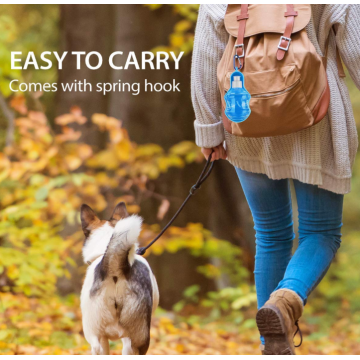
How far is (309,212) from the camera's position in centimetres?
166

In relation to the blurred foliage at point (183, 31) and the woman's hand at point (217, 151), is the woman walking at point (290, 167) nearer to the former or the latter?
the woman's hand at point (217, 151)

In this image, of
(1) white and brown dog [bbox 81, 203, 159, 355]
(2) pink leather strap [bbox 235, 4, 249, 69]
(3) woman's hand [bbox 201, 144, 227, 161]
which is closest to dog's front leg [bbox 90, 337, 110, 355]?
(1) white and brown dog [bbox 81, 203, 159, 355]

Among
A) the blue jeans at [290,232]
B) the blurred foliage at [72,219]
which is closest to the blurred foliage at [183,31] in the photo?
the blurred foliage at [72,219]

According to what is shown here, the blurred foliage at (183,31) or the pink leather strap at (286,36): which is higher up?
the blurred foliage at (183,31)

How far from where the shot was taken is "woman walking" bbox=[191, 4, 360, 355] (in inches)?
59.6

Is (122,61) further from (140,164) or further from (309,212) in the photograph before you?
(309,212)

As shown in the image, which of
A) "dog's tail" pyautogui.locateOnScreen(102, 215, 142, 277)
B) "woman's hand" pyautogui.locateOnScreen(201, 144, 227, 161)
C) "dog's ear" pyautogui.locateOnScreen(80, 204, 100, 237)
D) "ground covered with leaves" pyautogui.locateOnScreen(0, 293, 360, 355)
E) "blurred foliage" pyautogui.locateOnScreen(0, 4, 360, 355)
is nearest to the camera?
"dog's tail" pyautogui.locateOnScreen(102, 215, 142, 277)

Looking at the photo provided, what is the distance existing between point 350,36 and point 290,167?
1.66ft

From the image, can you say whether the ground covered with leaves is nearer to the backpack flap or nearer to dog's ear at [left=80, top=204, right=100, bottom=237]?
dog's ear at [left=80, top=204, right=100, bottom=237]

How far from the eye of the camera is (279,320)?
56.1 inches

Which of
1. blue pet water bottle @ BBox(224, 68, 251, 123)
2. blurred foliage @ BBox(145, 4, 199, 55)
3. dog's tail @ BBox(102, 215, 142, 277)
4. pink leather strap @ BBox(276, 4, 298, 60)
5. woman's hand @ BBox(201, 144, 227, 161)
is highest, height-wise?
blurred foliage @ BBox(145, 4, 199, 55)

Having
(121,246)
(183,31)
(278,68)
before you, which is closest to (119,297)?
(121,246)

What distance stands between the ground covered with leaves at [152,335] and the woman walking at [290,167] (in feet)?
3.41

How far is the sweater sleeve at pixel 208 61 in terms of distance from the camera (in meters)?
1.67
